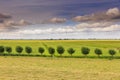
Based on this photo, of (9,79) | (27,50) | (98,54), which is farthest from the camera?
(27,50)

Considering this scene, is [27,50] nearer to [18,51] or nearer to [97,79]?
[18,51]

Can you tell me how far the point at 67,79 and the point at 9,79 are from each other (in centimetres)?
1067

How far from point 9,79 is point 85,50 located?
80903 millimetres

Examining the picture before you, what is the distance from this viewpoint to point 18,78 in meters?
49.6

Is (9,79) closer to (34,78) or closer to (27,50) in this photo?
(34,78)

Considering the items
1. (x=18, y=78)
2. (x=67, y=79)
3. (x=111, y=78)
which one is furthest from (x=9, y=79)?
(x=111, y=78)

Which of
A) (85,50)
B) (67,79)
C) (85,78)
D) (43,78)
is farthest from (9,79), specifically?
(85,50)

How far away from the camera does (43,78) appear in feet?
165

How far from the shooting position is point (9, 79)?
4809cm

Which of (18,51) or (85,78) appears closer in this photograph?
(85,78)

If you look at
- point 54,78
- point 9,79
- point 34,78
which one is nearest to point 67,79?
point 54,78

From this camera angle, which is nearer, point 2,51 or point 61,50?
point 61,50

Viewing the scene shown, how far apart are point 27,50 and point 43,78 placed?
85.6m

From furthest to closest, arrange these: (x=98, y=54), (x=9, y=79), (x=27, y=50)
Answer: (x=27, y=50)
(x=98, y=54)
(x=9, y=79)
